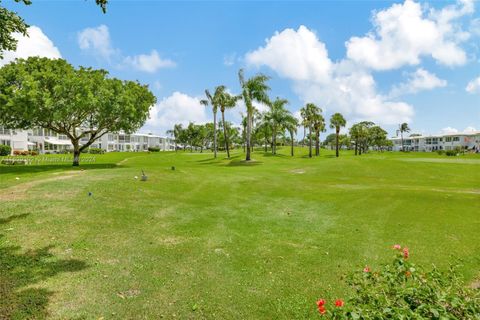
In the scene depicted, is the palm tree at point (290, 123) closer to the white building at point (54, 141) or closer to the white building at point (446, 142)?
the white building at point (54, 141)

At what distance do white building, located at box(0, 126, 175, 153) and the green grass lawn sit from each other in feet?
101

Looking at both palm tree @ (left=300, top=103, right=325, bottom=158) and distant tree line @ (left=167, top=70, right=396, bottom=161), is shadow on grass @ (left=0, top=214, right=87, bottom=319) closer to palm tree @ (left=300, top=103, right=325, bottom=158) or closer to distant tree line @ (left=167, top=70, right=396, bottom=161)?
distant tree line @ (left=167, top=70, right=396, bottom=161)

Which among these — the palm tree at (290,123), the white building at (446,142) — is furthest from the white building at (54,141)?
the white building at (446,142)

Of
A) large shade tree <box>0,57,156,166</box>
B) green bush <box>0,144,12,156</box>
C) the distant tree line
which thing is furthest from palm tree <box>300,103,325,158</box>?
green bush <box>0,144,12,156</box>

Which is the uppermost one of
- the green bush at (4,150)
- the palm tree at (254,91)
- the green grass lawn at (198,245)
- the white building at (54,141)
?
the palm tree at (254,91)

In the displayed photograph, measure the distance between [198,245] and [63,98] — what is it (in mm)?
26259

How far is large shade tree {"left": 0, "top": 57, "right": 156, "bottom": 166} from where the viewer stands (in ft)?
87.1

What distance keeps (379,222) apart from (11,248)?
13.6m

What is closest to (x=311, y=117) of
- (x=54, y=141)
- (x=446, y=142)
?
(x=54, y=141)

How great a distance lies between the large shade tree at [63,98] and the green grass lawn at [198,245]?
480 inches

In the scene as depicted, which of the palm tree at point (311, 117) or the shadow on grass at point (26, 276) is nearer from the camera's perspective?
the shadow on grass at point (26, 276)

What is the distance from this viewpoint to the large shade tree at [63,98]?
26.5 meters

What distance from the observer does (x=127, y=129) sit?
35906 millimetres

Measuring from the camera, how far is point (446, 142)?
463 ft
